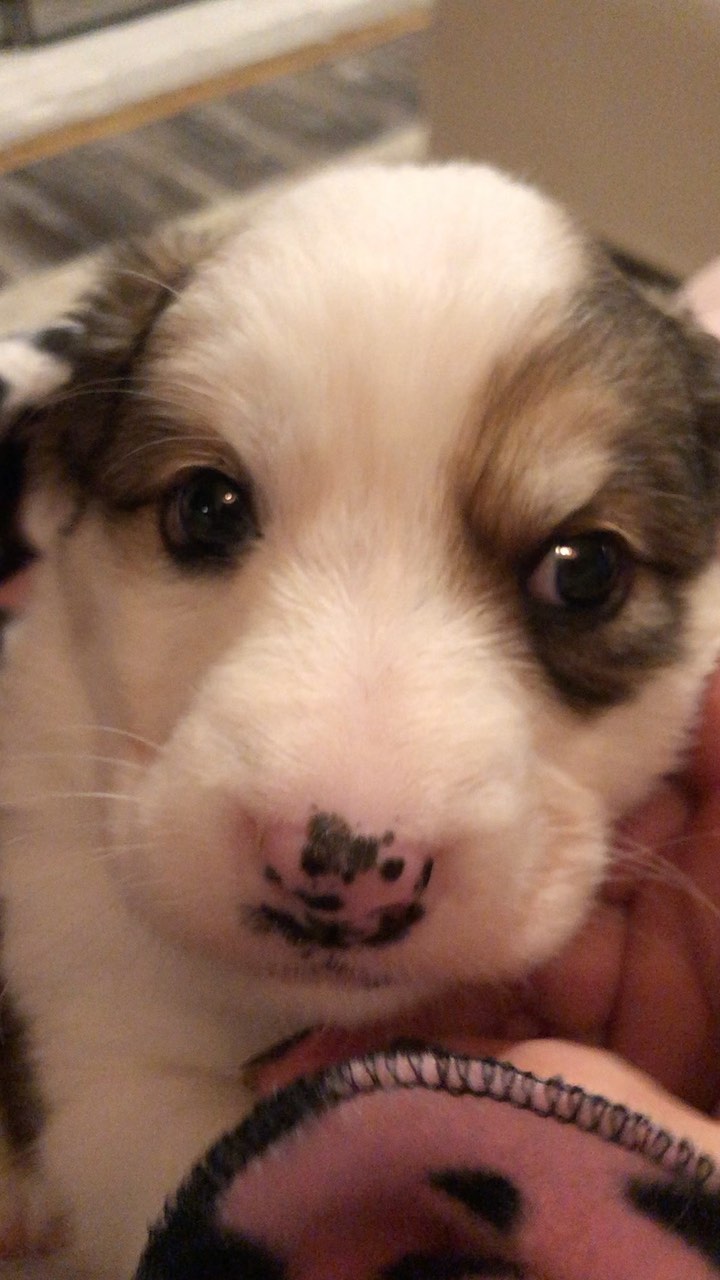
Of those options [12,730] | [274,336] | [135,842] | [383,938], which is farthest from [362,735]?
[12,730]

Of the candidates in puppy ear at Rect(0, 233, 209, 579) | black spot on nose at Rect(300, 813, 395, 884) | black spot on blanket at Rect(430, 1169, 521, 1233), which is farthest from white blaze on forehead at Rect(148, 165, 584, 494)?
black spot on blanket at Rect(430, 1169, 521, 1233)

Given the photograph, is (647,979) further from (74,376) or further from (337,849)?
(74,376)

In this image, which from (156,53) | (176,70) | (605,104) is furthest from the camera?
(156,53)

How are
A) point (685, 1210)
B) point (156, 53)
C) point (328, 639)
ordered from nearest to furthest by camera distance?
point (685, 1210) < point (328, 639) < point (156, 53)

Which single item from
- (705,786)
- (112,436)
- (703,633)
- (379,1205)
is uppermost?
(112,436)

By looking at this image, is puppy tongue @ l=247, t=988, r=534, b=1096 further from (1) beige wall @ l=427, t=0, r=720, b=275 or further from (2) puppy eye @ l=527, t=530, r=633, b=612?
(1) beige wall @ l=427, t=0, r=720, b=275

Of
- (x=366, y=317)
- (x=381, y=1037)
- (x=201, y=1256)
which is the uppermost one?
(x=366, y=317)

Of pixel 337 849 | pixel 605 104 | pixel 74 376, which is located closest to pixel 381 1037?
pixel 337 849

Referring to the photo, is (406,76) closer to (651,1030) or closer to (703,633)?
(703,633)
